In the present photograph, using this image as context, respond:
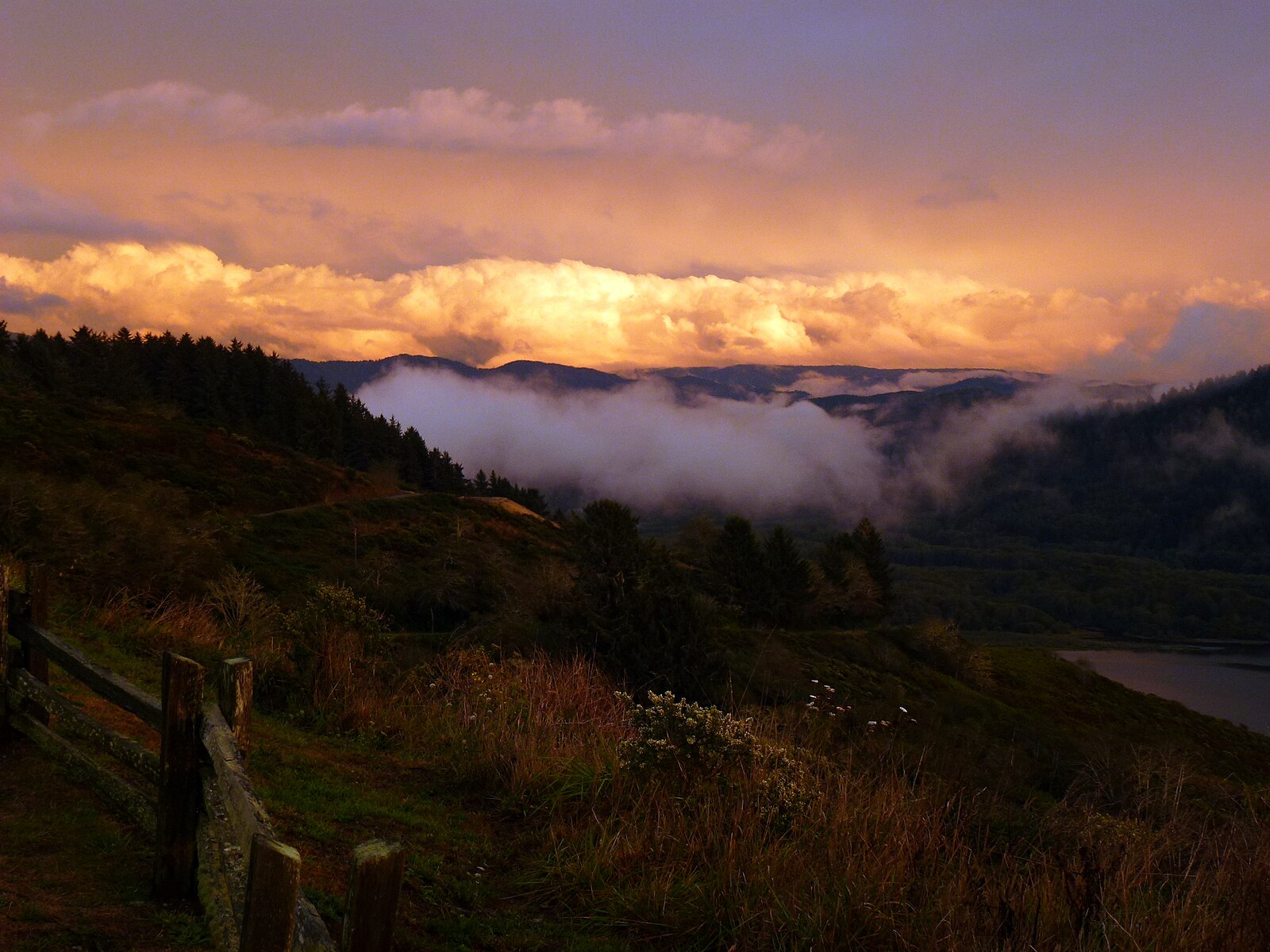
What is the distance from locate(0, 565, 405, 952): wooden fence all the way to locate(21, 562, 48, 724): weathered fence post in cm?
1

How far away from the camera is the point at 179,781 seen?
452cm

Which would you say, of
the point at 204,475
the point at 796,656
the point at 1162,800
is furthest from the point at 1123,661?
Result: the point at 1162,800

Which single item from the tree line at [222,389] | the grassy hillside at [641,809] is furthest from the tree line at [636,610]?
the tree line at [222,389]

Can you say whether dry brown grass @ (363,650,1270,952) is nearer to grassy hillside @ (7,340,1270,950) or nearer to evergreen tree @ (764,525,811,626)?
grassy hillside @ (7,340,1270,950)

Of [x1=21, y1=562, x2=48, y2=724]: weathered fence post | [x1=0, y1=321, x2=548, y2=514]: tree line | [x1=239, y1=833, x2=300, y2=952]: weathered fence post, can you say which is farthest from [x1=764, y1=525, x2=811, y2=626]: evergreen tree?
[x1=239, y1=833, x2=300, y2=952]: weathered fence post

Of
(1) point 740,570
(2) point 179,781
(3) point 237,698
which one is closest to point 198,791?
(2) point 179,781

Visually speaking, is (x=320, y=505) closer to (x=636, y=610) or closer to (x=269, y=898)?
(x=636, y=610)

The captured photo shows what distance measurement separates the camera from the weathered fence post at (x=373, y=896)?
2557mm

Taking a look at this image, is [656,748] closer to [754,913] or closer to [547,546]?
[754,913]

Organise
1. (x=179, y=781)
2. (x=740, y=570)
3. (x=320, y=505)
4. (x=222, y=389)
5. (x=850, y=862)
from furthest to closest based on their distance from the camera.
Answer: (x=222, y=389) → (x=740, y=570) → (x=320, y=505) → (x=850, y=862) → (x=179, y=781)

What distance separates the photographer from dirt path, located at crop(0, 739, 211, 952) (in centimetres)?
415

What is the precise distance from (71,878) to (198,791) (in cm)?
104

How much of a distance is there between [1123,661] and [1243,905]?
564ft

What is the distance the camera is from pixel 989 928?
4.61 metres
